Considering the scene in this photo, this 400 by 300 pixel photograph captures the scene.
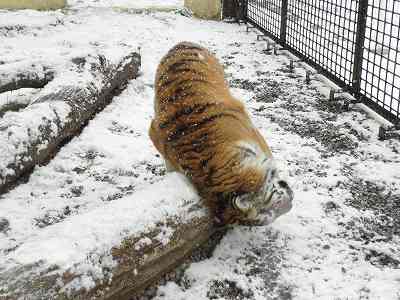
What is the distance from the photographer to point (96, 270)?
6.96ft

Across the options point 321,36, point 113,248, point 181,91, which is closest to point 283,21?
point 321,36

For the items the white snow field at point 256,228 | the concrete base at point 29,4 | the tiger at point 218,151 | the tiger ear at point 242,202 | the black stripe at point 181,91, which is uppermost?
the concrete base at point 29,4

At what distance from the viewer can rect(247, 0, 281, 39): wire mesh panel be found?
641cm

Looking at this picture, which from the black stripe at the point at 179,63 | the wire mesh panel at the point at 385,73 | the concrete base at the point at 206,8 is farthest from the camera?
the concrete base at the point at 206,8

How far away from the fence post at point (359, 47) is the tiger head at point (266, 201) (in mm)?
2113

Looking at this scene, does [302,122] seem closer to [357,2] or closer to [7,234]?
[357,2]

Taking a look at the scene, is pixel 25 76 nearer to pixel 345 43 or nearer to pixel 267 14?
pixel 267 14

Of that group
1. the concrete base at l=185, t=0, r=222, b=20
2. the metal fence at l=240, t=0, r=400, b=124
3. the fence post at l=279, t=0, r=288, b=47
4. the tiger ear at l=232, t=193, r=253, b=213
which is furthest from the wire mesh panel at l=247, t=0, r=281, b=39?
the tiger ear at l=232, t=193, r=253, b=213

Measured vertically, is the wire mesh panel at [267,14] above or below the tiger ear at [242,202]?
above

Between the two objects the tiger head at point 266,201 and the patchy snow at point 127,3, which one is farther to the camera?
the patchy snow at point 127,3

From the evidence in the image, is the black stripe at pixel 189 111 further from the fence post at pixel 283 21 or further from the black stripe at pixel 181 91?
the fence post at pixel 283 21

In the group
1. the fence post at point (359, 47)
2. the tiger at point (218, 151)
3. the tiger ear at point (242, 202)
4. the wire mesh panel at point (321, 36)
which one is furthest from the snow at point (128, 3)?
the tiger ear at point (242, 202)

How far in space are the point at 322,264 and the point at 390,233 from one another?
52cm

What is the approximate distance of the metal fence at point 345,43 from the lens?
4.13 metres
